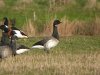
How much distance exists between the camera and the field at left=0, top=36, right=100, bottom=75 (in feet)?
45.8

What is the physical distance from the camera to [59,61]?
15961 mm

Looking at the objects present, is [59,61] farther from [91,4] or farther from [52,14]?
[91,4]

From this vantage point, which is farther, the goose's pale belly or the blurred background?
the blurred background

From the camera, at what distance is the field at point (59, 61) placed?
45.8 ft

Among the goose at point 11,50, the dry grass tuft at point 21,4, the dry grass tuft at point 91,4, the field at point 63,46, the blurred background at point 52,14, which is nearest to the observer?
the field at point 63,46

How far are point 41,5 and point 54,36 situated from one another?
21765mm

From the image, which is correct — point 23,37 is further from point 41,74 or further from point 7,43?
point 41,74

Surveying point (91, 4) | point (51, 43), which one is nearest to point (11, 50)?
point (51, 43)

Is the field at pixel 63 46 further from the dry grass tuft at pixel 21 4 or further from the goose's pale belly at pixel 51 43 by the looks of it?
the goose's pale belly at pixel 51 43

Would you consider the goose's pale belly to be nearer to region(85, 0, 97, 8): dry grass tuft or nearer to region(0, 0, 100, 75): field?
Result: region(0, 0, 100, 75): field

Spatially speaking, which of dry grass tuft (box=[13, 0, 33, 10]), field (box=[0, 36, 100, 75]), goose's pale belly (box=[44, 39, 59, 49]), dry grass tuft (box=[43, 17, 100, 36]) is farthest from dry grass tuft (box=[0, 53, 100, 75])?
dry grass tuft (box=[13, 0, 33, 10])

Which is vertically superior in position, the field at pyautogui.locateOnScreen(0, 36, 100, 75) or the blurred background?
the field at pyautogui.locateOnScreen(0, 36, 100, 75)

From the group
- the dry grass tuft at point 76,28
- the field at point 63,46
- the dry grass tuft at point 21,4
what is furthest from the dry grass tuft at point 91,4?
the dry grass tuft at point 76,28

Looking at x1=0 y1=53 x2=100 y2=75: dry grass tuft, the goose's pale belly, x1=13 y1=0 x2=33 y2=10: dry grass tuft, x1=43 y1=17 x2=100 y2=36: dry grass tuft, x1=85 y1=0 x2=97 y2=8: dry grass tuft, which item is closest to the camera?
x1=0 y1=53 x2=100 y2=75: dry grass tuft
